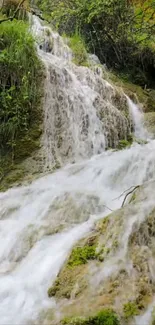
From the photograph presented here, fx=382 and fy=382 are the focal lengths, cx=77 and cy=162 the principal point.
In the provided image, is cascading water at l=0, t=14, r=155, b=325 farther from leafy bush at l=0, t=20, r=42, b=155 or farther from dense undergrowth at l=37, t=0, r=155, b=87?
dense undergrowth at l=37, t=0, r=155, b=87

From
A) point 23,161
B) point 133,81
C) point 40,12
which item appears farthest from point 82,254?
point 40,12

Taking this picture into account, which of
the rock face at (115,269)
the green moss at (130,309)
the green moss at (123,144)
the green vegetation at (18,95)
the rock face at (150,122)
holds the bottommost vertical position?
the green moss at (130,309)

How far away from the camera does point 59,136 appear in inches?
220

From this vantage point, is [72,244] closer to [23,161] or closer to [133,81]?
[23,161]

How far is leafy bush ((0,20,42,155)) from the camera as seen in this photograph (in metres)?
5.43

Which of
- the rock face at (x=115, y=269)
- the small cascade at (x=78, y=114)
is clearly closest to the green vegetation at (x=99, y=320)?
Result: the rock face at (x=115, y=269)

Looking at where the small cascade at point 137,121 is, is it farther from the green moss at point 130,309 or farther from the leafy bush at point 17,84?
the green moss at point 130,309

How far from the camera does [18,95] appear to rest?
558cm

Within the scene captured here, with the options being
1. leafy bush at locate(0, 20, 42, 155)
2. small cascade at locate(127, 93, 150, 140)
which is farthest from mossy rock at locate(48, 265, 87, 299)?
small cascade at locate(127, 93, 150, 140)

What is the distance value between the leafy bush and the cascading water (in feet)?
0.76

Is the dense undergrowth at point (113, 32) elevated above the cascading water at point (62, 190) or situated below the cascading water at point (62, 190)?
above

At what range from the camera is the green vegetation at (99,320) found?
7.09ft

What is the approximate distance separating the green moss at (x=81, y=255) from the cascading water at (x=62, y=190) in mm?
89

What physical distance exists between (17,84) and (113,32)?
4.26m
